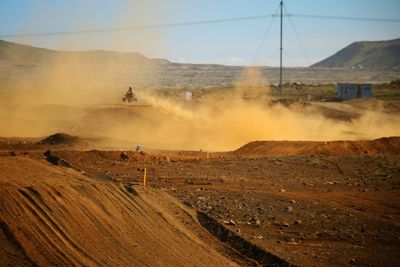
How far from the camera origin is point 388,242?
46.4 ft

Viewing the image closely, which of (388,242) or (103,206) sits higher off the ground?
(103,206)

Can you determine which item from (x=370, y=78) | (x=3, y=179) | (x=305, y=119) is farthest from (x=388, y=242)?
(x=370, y=78)

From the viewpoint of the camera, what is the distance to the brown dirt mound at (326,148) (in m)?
28.4

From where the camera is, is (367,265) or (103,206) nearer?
(367,265)

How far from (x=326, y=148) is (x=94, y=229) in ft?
59.0

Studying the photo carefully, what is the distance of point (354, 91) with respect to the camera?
2724 inches

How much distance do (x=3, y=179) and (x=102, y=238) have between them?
514cm

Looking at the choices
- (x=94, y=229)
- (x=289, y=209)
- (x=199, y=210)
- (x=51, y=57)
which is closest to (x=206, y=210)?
(x=199, y=210)

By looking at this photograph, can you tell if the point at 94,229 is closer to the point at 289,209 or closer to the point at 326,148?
the point at 289,209

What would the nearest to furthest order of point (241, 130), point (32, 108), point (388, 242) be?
point (388, 242) < point (241, 130) < point (32, 108)

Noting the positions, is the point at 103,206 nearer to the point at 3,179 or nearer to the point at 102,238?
the point at 102,238

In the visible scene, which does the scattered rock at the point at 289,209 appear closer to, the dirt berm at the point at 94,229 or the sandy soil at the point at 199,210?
the sandy soil at the point at 199,210

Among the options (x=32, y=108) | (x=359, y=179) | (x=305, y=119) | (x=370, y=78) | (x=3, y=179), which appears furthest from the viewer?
(x=370, y=78)

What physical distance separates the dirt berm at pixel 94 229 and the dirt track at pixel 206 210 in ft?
0.08
